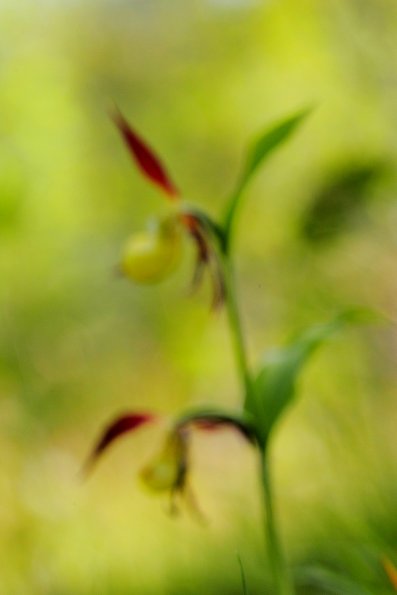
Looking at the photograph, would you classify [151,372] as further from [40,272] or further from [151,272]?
[151,272]

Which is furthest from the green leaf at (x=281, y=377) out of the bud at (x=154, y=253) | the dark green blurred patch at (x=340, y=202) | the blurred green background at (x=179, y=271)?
the dark green blurred patch at (x=340, y=202)

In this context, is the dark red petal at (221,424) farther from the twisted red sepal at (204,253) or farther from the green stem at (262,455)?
the twisted red sepal at (204,253)

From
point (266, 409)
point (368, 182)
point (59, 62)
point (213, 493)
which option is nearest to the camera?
point (266, 409)

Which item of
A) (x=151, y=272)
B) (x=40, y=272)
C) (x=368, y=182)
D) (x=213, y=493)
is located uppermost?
(x=151, y=272)

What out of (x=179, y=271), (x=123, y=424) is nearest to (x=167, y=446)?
(x=123, y=424)

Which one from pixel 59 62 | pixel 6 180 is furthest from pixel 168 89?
pixel 6 180

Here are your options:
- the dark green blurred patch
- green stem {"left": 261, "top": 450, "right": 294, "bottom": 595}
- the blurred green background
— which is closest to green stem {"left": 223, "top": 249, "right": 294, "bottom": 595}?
green stem {"left": 261, "top": 450, "right": 294, "bottom": 595}
